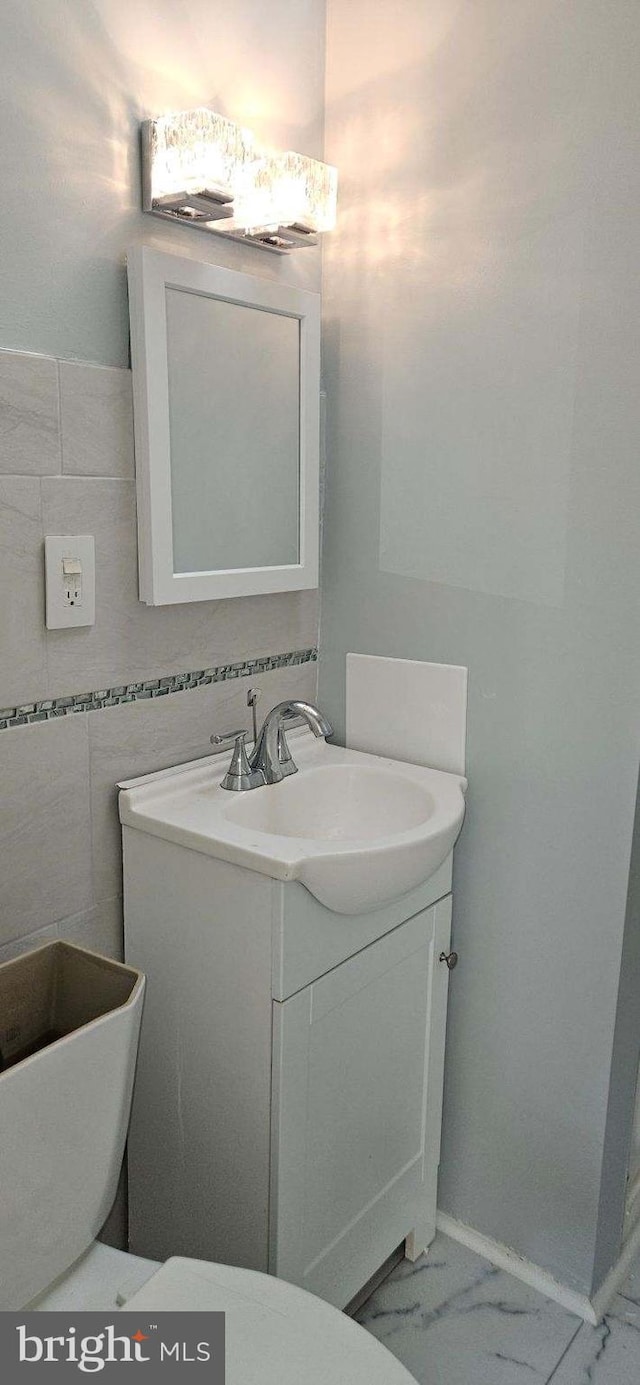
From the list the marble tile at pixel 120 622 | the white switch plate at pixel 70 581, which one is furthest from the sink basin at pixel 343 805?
the white switch plate at pixel 70 581


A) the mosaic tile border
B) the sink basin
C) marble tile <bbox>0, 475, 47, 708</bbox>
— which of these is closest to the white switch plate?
marble tile <bbox>0, 475, 47, 708</bbox>

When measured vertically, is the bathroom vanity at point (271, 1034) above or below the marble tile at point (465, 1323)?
above

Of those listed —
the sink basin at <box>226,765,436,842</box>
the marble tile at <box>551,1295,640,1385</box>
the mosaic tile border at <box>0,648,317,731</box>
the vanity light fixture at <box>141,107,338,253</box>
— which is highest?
the vanity light fixture at <box>141,107,338,253</box>

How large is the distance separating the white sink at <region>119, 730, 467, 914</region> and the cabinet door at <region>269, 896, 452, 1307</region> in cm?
16

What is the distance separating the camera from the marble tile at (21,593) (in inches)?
49.4

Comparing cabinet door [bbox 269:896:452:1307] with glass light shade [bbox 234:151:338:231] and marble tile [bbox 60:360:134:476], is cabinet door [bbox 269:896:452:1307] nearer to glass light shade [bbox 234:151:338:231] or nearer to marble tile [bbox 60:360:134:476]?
marble tile [bbox 60:360:134:476]

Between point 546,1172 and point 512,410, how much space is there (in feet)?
4.25

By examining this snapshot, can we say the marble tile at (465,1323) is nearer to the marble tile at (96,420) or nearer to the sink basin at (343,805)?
the sink basin at (343,805)

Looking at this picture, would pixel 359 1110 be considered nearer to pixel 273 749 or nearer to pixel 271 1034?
pixel 271 1034

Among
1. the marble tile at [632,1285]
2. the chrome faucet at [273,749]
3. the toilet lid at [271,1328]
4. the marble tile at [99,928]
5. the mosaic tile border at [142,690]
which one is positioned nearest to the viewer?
the toilet lid at [271,1328]

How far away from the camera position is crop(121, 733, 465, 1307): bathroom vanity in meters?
1.33

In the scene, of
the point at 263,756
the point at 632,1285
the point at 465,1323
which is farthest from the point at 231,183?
the point at 632,1285

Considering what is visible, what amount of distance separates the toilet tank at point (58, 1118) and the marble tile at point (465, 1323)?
0.69 m

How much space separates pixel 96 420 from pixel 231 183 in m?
0.40
